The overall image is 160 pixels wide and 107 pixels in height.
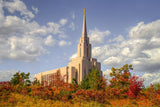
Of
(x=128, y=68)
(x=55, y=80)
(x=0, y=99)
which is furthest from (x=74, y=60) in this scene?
(x=0, y=99)

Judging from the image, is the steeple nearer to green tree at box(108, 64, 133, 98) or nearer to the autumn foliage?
green tree at box(108, 64, 133, 98)

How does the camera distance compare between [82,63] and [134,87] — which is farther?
[82,63]

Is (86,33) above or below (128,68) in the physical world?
above

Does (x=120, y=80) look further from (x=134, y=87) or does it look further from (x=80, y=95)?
(x=80, y=95)

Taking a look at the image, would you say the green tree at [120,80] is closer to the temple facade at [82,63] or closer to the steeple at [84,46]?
the temple facade at [82,63]

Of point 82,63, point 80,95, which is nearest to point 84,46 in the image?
point 82,63

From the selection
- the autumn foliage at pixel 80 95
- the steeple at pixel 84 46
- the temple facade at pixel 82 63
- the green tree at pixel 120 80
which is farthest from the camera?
the steeple at pixel 84 46

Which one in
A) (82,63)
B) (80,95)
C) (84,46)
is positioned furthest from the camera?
(84,46)

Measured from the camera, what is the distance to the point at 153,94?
18.4 m

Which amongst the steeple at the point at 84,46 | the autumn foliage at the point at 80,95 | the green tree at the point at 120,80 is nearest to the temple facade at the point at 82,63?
the steeple at the point at 84,46

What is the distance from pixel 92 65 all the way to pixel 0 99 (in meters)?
52.5

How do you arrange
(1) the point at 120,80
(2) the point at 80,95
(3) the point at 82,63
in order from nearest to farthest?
(2) the point at 80,95
(1) the point at 120,80
(3) the point at 82,63

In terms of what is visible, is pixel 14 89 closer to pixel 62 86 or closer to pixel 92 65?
pixel 62 86

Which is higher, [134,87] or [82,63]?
[82,63]
